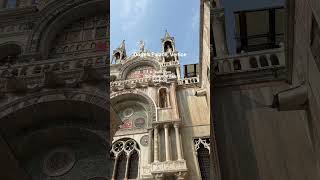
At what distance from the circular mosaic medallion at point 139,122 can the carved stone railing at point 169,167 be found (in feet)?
8.89

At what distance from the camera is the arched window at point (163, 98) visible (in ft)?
47.0

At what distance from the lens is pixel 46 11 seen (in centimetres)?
967

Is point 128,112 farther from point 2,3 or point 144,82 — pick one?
point 2,3

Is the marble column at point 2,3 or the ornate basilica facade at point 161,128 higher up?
the marble column at point 2,3

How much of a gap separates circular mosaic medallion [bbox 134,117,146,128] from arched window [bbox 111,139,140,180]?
35.7 inches

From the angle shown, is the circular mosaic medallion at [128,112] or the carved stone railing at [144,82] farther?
the carved stone railing at [144,82]

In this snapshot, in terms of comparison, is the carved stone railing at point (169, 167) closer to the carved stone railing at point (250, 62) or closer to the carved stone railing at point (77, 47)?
the carved stone railing at point (77, 47)

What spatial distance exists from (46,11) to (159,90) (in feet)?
20.8

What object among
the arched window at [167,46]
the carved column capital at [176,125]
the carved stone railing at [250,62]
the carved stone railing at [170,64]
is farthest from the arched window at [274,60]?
the arched window at [167,46]

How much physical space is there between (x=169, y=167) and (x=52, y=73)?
19.7ft

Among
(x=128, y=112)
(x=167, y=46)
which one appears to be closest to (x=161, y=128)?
(x=128, y=112)

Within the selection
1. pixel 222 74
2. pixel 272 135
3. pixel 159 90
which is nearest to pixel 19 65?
pixel 222 74

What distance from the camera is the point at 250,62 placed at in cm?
671

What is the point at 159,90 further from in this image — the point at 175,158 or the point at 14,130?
the point at 14,130
